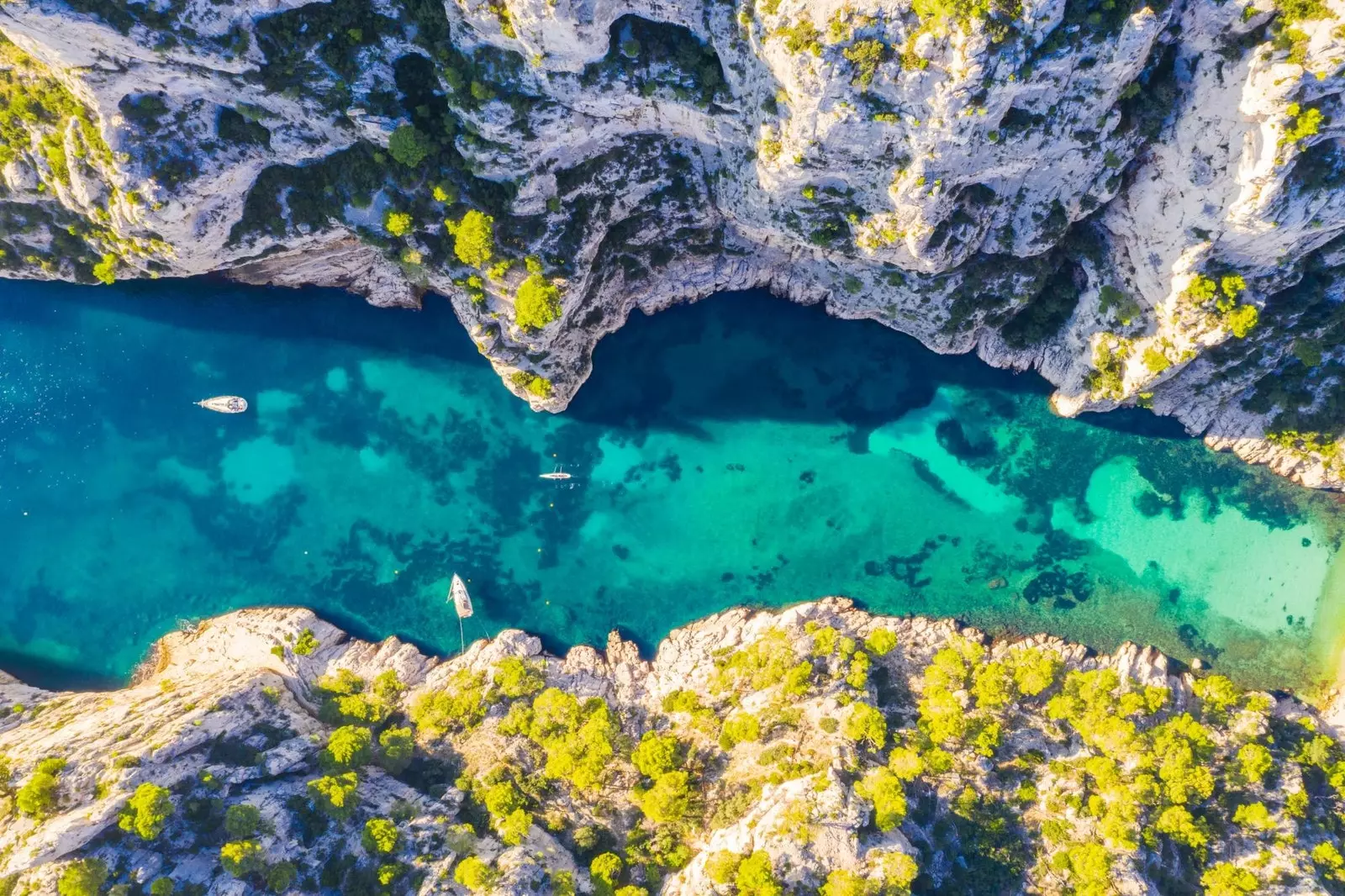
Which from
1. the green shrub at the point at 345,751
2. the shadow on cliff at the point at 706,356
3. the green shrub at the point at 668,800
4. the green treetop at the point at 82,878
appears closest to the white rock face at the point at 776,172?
the shadow on cliff at the point at 706,356

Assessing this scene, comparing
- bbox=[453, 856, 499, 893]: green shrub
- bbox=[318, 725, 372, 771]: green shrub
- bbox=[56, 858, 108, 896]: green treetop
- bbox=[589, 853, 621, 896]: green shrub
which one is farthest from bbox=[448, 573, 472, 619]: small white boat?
bbox=[56, 858, 108, 896]: green treetop

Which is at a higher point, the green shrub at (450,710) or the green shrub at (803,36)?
the green shrub at (803,36)

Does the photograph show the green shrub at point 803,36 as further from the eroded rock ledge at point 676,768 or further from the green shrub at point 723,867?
the green shrub at point 723,867

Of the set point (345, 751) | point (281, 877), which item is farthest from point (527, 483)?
point (281, 877)

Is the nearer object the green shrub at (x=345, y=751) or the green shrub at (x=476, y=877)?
the green shrub at (x=476, y=877)

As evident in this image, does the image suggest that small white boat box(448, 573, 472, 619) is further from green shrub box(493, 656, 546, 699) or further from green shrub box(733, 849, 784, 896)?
green shrub box(733, 849, 784, 896)
